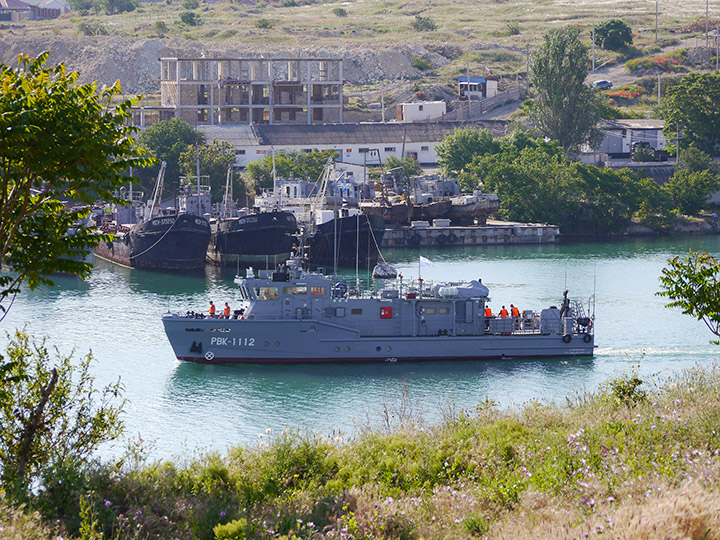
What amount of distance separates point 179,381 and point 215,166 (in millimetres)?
52995

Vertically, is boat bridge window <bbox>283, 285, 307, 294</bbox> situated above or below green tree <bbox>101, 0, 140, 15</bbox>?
below

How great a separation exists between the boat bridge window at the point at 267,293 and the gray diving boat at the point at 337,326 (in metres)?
0.04

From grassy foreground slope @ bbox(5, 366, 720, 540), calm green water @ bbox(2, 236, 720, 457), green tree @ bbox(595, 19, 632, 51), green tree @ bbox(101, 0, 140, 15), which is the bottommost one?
calm green water @ bbox(2, 236, 720, 457)

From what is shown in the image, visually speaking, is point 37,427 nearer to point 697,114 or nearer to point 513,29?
point 697,114

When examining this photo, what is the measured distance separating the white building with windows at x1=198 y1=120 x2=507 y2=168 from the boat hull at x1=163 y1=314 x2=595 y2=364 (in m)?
57.2

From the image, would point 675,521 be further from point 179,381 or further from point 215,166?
point 215,166

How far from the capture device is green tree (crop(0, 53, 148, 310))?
1435 centimetres

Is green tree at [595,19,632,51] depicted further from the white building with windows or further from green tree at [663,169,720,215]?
green tree at [663,169,720,215]

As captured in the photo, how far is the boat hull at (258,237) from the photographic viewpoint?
65375 millimetres

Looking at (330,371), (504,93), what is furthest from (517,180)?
(330,371)

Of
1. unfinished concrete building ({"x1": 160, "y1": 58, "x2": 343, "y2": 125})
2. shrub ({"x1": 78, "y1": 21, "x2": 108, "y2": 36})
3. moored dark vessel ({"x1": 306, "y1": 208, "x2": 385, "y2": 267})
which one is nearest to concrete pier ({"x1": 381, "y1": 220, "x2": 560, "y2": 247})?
moored dark vessel ({"x1": 306, "y1": 208, "x2": 385, "y2": 267})

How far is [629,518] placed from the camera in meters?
13.1

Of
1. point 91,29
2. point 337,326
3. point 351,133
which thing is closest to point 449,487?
point 337,326

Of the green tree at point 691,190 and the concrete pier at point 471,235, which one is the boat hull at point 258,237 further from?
the green tree at point 691,190
